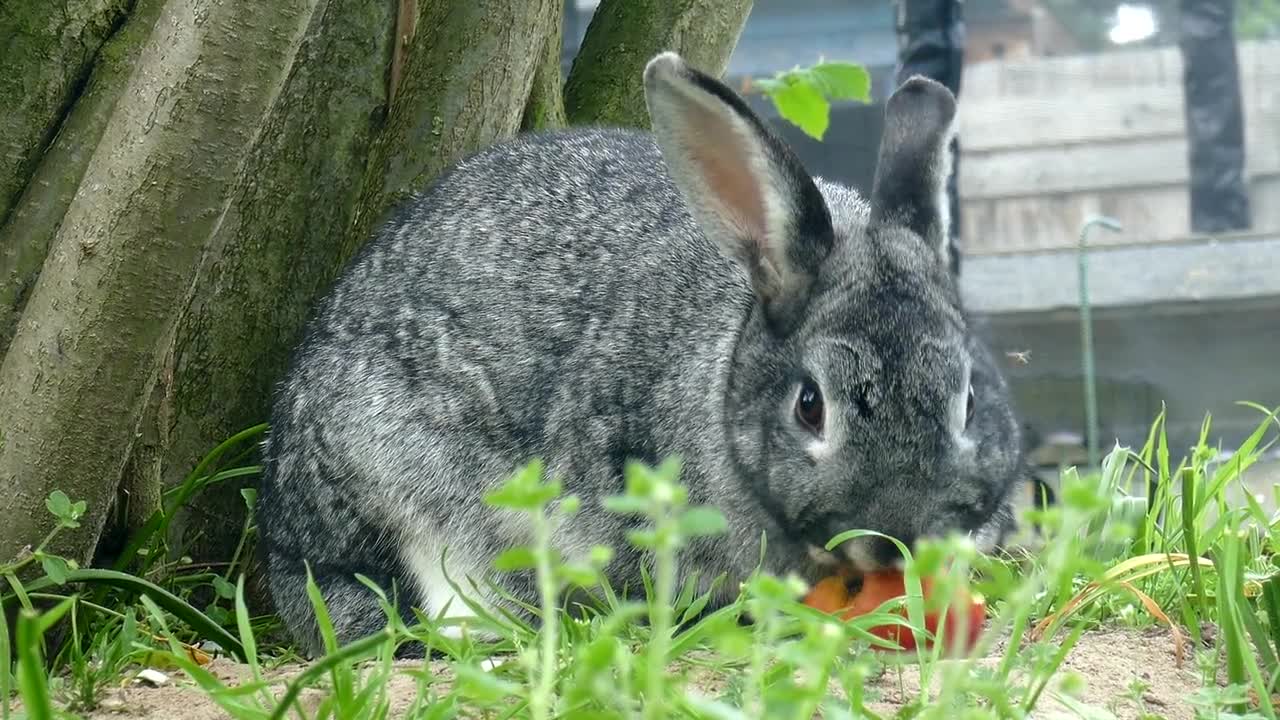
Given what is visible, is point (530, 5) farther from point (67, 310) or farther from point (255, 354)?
point (67, 310)

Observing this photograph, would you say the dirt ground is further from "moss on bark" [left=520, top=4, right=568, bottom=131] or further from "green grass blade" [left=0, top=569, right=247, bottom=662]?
"moss on bark" [left=520, top=4, right=568, bottom=131]

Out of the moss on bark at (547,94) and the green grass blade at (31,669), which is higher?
the moss on bark at (547,94)

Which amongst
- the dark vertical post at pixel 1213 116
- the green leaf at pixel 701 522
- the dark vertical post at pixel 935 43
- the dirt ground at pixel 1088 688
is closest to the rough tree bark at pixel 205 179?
the dirt ground at pixel 1088 688

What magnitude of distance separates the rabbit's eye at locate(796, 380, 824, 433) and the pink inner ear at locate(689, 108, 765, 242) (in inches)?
17.4

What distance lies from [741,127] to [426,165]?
1390mm

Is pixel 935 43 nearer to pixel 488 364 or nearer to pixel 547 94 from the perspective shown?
pixel 547 94

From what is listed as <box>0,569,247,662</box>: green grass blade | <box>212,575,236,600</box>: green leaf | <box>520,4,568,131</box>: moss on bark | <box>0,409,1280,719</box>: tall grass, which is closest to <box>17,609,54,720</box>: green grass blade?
<box>0,409,1280,719</box>: tall grass

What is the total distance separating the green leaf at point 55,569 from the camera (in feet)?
9.75

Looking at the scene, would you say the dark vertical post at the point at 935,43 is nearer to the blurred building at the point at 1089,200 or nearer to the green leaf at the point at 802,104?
the green leaf at the point at 802,104

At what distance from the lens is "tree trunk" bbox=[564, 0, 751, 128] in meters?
4.68

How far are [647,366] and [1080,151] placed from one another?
6.09 m

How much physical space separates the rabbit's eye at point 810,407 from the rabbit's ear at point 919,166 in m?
0.51

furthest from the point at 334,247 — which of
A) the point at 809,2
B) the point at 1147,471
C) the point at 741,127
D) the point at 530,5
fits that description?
the point at 809,2

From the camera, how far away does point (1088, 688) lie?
99.9 inches
